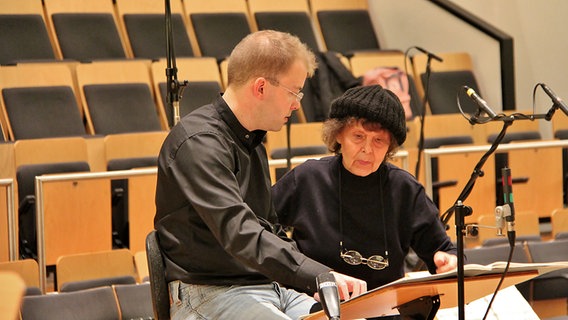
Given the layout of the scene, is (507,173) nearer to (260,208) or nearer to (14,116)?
(260,208)

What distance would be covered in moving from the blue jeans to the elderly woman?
355 millimetres

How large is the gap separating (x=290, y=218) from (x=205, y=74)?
368cm

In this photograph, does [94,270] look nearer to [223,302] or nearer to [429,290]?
[223,302]

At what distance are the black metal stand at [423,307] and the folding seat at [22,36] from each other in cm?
438

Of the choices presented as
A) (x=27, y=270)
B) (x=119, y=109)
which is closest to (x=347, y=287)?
(x=27, y=270)

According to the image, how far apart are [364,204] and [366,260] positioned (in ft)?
0.57

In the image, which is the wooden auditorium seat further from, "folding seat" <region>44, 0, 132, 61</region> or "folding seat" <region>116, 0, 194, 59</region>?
"folding seat" <region>116, 0, 194, 59</region>

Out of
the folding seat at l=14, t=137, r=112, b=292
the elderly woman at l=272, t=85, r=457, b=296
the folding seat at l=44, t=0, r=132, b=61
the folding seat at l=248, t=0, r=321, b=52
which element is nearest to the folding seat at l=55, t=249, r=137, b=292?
the folding seat at l=14, t=137, r=112, b=292

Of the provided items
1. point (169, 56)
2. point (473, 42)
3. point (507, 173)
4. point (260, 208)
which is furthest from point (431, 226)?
point (473, 42)

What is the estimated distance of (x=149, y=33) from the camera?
670cm

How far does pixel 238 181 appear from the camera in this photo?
7.52 ft

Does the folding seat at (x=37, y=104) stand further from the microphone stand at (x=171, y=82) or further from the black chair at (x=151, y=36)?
the microphone stand at (x=171, y=82)

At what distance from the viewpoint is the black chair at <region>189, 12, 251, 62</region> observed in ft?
22.5

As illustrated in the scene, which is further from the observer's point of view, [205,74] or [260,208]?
[205,74]
